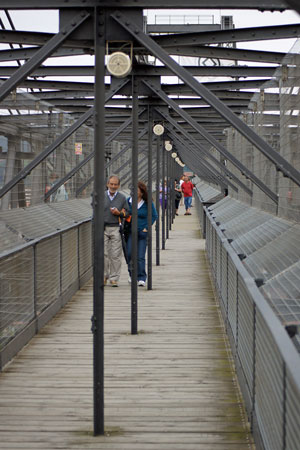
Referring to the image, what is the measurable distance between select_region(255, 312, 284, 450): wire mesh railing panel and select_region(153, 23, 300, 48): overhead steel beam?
15.3 feet

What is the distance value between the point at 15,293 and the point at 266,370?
4.37m

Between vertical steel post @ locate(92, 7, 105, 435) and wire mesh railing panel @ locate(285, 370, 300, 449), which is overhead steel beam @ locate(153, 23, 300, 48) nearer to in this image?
vertical steel post @ locate(92, 7, 105, 435)

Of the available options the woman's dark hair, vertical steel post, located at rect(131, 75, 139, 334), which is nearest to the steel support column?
vertical steel post, located at rect(131, 75, 139, 334)

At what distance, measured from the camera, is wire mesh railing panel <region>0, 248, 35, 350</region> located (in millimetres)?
8023

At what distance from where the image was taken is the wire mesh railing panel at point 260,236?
8.72m

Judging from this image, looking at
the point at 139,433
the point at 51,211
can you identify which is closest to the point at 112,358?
the point at 139,433

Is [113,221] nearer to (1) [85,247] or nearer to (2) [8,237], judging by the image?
(1) [85,247]

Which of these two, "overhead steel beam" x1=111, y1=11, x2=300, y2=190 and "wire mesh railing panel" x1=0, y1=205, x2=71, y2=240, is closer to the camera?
"overhead steel beam" x1=111, y1=11, x2=300, y2=190

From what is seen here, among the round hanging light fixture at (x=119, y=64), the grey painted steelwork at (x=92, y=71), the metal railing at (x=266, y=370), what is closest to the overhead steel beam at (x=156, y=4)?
the round hanging light fixture at (x=119, y=64)

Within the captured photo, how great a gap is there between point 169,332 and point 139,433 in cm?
409

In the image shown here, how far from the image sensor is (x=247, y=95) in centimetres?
1541

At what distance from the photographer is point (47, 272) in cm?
1052

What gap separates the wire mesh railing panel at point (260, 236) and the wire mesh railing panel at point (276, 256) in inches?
14.1

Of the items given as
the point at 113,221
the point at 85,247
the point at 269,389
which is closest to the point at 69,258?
the point at 113,221
